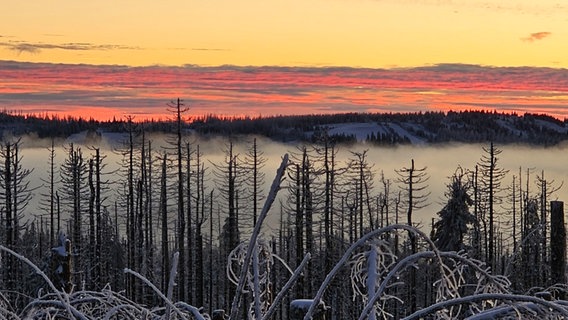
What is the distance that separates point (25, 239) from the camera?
68750mm

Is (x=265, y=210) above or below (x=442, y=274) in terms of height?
above

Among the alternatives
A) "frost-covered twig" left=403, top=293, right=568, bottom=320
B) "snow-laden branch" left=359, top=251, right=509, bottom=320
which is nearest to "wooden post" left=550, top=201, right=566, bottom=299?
"snow-laden branch" left=359, top=251, right=509, bottom=320

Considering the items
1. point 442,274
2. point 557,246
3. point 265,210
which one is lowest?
point 557,246

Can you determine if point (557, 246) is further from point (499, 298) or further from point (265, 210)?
point (265, 210)

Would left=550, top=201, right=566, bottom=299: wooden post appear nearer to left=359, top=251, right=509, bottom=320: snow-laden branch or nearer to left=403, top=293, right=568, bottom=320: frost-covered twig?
left=359, top=251, right=509, bottom=320: snow-laden branch

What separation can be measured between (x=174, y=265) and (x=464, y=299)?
0.78m

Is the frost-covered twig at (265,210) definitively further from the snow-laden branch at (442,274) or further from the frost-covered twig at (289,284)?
the snow-laden branch at (442,274)

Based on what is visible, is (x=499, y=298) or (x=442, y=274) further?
(x=442, y=274)

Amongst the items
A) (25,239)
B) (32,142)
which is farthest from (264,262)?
(32,142)

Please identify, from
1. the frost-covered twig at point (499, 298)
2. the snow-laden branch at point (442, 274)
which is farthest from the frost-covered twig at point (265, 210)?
the frost-covered twig at point (499, 298)

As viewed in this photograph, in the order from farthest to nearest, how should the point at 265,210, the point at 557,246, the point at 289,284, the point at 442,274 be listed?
the point at 557,246 < the point at 442,274 < the point at 289,284 < the point at 265,210

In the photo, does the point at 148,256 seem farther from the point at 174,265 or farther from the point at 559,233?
the point at 174,265

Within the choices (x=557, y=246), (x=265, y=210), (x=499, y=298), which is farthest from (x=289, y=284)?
(x=557, y=246)

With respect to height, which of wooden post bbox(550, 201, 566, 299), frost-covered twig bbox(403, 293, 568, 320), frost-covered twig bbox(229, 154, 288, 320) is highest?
frost-covered twig bbox(229, 154, 288, 320)
